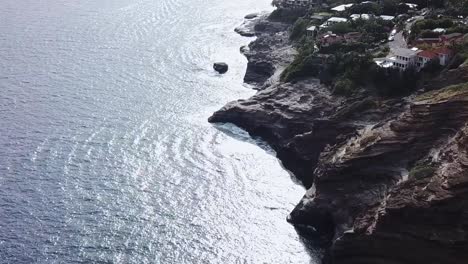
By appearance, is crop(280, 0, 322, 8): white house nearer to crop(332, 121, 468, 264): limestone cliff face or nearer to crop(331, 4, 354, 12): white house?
crop(331, 4, 354, 12): white house

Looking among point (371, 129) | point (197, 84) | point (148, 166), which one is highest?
point (371, 129)

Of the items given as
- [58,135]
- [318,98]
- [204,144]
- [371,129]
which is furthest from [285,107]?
[58,135]

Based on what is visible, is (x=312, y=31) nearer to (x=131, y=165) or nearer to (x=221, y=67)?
(x=221, y=67)

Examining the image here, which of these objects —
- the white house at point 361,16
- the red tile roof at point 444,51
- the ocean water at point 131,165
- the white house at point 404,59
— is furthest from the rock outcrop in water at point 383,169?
the white house at point 361,16

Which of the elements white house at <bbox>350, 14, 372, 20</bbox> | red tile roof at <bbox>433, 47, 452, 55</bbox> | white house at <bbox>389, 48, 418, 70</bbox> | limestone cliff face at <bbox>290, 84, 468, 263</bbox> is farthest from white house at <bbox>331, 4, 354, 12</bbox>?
limestone cliff face at <bbox>290, 84, 468, 263</bbox>

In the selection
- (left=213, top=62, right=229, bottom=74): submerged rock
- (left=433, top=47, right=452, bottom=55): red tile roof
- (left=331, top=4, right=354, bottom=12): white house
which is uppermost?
(left=433, top=47, right=452, bottom=55): red tile roof

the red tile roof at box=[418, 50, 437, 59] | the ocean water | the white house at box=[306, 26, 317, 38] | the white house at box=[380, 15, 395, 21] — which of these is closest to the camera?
the ocean water

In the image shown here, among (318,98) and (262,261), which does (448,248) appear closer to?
(262,261)
